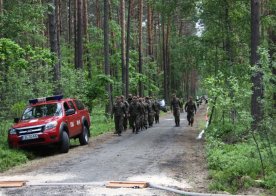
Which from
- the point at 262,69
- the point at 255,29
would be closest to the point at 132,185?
the point at 262,69

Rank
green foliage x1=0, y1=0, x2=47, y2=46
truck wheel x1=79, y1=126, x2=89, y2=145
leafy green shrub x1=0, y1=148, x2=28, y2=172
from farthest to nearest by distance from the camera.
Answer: green foliage x1=0, y1=0, x2=47, y2=46, truck wheel x1=79, y1=126, x2=89, y2=145, leafy green shrub x1=0, y1=148, x2=28, y2=172

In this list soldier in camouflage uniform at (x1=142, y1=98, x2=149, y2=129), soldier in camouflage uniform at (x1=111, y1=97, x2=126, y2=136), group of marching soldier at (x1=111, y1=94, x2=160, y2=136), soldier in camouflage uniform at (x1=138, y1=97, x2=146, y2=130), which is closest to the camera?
soldier in camouflage uniform at (x1=111, y1=97, x2=126, y2=136)

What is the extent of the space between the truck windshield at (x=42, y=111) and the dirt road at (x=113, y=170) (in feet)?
5.21

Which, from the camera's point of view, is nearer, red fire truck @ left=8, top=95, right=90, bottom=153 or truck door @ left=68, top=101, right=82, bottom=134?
red fire truck @ left=8, top=95, right=90, bottom=153

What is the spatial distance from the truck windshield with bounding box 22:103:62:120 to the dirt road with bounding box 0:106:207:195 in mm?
1588

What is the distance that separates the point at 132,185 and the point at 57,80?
43.2ft

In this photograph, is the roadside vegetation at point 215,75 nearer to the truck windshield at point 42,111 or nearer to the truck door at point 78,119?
the truck windshield at point 42,111

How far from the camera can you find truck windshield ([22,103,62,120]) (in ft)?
53.7

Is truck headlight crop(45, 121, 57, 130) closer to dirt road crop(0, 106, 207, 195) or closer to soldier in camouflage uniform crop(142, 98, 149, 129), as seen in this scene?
dirt road crop(0, 106, 207, 195)

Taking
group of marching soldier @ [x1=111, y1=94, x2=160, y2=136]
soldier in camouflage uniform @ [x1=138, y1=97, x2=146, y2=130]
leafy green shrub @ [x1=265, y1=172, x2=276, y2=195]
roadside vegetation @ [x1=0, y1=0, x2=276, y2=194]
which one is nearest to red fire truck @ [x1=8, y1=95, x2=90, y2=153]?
roadside vegetation @ [x1=0, y1=0, x2=276, y2=194]

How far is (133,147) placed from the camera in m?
17.2

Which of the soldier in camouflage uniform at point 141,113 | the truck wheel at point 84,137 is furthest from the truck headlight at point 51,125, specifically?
the soldier in camouflage uniform at point 141,113

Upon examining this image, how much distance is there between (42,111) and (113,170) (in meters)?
5.58

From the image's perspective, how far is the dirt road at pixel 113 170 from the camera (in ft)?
31.3
